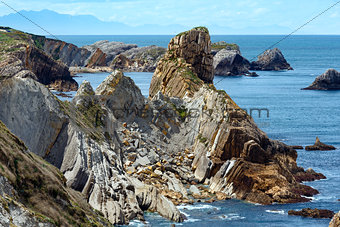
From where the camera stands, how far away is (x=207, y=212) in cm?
4834

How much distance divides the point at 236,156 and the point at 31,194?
33.5m

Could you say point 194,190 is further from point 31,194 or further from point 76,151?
point 31,194

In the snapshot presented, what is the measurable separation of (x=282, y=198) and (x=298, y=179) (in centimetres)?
809

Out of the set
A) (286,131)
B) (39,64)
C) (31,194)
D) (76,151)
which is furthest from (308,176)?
(39,64)

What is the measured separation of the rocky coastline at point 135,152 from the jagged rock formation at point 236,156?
0.11m

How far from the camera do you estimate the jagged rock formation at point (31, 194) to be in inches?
949

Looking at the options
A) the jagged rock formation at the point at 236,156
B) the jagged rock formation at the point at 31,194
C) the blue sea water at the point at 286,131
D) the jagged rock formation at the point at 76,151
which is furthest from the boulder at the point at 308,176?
the jagged rock formation at the point at 31,194

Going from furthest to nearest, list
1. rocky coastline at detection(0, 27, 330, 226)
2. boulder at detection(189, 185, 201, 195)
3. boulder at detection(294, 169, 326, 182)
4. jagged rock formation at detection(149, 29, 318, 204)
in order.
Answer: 1. boulder at detection(294, 169, 326, 182)
2. jagged rock formation at detection(149, 29, 318, 204)
3. boulder at detection(189, 185, 201, 195)
4. rocky coastline at detection(0, 27, 330, 226)

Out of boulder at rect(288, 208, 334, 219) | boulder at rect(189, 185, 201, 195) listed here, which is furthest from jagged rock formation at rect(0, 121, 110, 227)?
boulder at rect(288, 208, 334, 219)

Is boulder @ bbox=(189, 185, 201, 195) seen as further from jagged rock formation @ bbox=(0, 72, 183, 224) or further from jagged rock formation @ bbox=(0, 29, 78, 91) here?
jagged rock formation @ bbox=(0, 29, 78, 91)

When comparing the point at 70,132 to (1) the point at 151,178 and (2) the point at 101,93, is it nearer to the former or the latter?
(1) the point at 151,178

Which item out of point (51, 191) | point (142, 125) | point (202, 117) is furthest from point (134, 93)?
point (51, 191)

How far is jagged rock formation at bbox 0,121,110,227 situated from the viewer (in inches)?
949

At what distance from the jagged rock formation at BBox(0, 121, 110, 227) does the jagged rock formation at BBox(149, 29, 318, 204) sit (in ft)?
81.2
